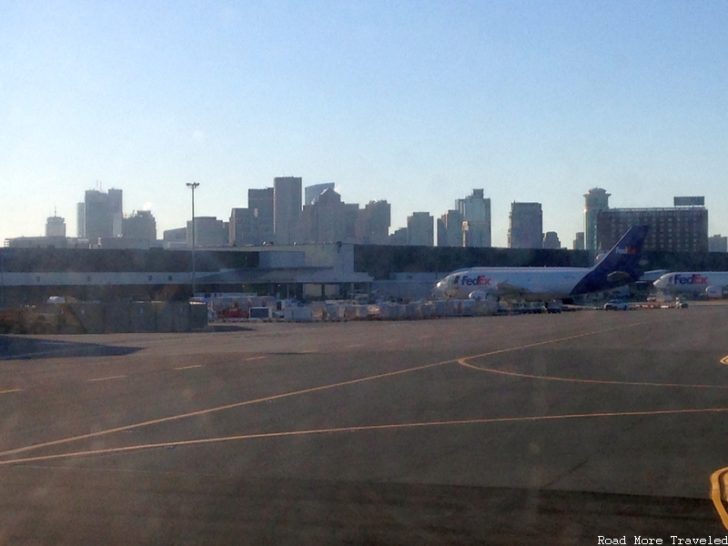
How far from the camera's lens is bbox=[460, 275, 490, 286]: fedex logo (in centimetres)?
10000

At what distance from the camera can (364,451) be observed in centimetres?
1468

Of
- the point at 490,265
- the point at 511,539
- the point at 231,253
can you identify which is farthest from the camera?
the point at 490,265

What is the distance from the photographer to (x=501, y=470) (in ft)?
42.8

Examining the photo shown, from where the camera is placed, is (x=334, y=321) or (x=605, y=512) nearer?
(x=605, y=512)

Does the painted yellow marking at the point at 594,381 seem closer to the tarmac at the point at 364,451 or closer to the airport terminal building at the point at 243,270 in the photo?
the tarmac at the point at 364,451

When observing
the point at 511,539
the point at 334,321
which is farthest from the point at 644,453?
the point at 334,321

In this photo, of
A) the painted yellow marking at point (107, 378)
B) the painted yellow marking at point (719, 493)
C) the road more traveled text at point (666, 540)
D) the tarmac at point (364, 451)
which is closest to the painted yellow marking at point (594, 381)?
the tarmac at point (364, 451)

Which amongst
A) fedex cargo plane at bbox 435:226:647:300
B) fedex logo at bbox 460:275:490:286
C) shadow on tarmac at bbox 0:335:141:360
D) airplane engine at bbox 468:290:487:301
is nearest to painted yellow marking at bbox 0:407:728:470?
shadow on tarmac at bbox 0:335:141:360

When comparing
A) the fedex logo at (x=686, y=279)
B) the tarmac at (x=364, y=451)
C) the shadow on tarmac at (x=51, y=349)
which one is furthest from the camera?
the fedex logo at (x=686, y=279)

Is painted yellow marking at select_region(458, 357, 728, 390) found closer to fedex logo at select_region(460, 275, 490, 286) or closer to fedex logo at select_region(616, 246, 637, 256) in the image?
fedex logo at select_region(616, 246, 637, 256)

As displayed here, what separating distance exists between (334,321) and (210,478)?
5992 cm

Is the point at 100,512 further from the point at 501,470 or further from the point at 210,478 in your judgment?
the point at 501,470

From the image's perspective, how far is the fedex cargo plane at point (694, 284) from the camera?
431ft

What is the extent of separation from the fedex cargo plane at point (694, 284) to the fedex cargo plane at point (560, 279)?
35882 mm
